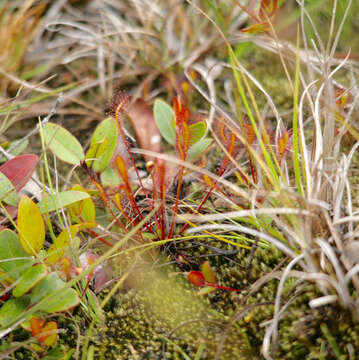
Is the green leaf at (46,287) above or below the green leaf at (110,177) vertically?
below

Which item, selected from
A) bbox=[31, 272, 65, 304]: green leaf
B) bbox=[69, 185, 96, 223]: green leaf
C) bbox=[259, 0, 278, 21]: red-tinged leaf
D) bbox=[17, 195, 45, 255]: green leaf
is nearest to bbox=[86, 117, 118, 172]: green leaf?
bbox=[69, 185, 96, 223]: green leaf

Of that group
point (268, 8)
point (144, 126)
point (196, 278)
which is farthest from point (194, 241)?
point (268, 8)

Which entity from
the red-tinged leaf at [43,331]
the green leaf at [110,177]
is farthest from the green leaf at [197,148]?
the red-tinged leaf at [43,331]

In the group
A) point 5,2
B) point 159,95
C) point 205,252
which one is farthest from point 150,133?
point 5,2

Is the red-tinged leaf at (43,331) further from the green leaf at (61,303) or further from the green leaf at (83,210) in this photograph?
the green leaf at (83,210)

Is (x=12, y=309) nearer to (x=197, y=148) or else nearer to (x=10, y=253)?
(x=10, y=253)
